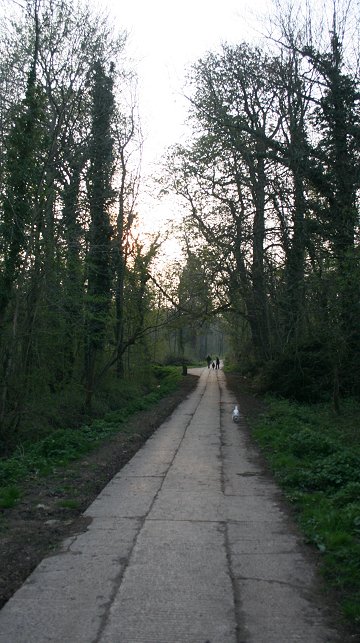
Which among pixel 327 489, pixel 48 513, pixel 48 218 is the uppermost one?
pixel 48 218

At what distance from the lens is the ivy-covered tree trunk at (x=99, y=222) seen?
18.4 metres

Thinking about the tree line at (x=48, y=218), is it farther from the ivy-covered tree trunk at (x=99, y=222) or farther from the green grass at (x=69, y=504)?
the green grass at (x=69, y=504)

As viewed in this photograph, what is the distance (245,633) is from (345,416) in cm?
1535

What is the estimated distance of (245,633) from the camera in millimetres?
3932

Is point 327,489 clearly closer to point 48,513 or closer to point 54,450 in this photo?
point 48,513

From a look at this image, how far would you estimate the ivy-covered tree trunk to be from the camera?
18359mm

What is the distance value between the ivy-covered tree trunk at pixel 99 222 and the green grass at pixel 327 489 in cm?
753

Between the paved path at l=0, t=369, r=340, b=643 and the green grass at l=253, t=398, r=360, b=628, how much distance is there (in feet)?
0.83

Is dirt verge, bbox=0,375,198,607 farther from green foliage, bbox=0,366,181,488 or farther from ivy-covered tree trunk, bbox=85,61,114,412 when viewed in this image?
ivy-covered tree trunk, bbox=85,61,114,412

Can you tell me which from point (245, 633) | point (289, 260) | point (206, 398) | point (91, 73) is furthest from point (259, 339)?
point (245, 633)

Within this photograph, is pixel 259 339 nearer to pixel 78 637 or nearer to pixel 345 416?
pixel 345 416

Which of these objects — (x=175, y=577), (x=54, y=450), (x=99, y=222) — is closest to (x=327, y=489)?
(x=175, y=577)

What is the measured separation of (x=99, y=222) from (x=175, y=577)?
57.2 ft

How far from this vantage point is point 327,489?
8.08 m
